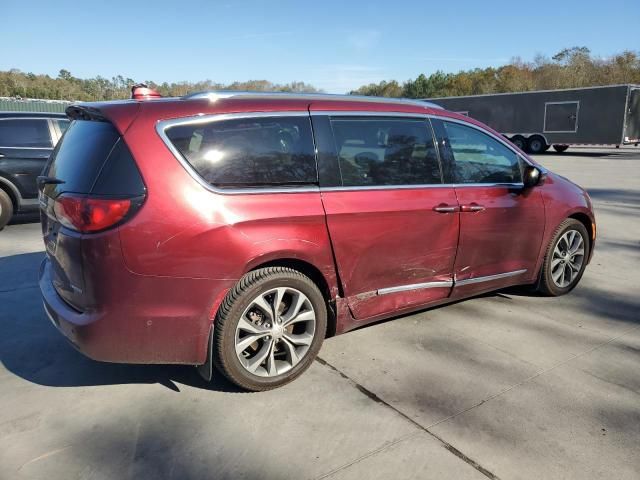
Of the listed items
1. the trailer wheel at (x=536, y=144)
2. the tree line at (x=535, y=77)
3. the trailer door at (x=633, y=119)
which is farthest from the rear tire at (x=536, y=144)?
the tree line at (x=535, y=77)

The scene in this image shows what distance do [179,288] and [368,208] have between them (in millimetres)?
1339

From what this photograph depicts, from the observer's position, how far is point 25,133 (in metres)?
7.79

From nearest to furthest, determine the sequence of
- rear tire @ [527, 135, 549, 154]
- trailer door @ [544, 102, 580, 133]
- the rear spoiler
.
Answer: the rear spoiler, trailer door @ [544, 102, 580, 133], rear tire @ [527, 135, 549, 154]

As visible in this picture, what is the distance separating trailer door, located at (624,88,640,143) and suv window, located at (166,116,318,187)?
23.4m

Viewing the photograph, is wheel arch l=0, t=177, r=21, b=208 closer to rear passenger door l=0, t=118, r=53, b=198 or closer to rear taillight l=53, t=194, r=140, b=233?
rear passenger door l=0, t=118, r=53, b=198

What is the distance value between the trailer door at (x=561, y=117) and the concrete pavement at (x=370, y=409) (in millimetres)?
22540

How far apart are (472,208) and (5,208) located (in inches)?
277

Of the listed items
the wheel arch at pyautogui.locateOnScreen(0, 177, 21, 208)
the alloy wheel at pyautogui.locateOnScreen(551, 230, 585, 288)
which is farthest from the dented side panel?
the wheel arch at pyautogui.locateOnScreen(0, 177, 21, 208)

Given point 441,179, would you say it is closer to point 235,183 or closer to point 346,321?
point 346,321

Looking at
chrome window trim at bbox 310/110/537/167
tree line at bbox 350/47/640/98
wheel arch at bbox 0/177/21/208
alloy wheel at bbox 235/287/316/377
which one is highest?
tree line at bbox 350/47/640/98

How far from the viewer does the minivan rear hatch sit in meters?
2.63

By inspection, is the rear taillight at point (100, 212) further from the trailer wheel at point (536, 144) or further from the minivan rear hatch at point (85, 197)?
the trailer wheel at point (536, 144)

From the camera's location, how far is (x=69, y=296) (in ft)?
9.48

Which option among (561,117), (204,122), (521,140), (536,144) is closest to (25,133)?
(204,122)
